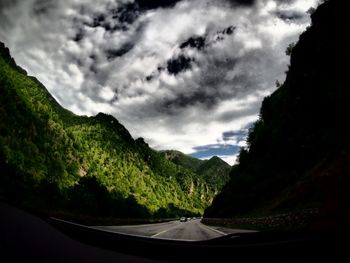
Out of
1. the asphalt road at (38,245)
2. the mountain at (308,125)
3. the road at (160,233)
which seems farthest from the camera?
the mountain at (308,125)

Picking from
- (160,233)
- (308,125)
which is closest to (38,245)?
(160,233)

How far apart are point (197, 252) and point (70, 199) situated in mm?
1172

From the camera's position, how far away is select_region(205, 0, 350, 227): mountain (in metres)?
28.2

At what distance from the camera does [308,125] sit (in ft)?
114

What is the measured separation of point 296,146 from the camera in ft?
117

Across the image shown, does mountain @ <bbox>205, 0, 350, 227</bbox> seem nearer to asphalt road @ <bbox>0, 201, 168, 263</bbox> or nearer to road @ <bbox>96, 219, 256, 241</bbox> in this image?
road @ <bbox>96, 219, 256, 241</bbox>

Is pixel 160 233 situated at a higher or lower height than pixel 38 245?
lower

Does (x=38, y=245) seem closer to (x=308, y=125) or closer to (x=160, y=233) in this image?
(x=160, y=233)

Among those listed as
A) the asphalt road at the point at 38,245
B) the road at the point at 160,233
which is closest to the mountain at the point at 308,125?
the road at the point at 160,233

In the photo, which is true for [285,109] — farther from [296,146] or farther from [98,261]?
[98,261]

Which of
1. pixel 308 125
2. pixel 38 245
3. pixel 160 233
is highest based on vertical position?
pixel 308 125

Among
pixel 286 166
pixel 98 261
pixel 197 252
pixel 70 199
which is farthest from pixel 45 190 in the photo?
pixel 286 166

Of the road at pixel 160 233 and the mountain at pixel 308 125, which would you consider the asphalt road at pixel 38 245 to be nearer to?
the road at pixel 160 233

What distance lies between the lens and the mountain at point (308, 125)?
2817 centimetres
